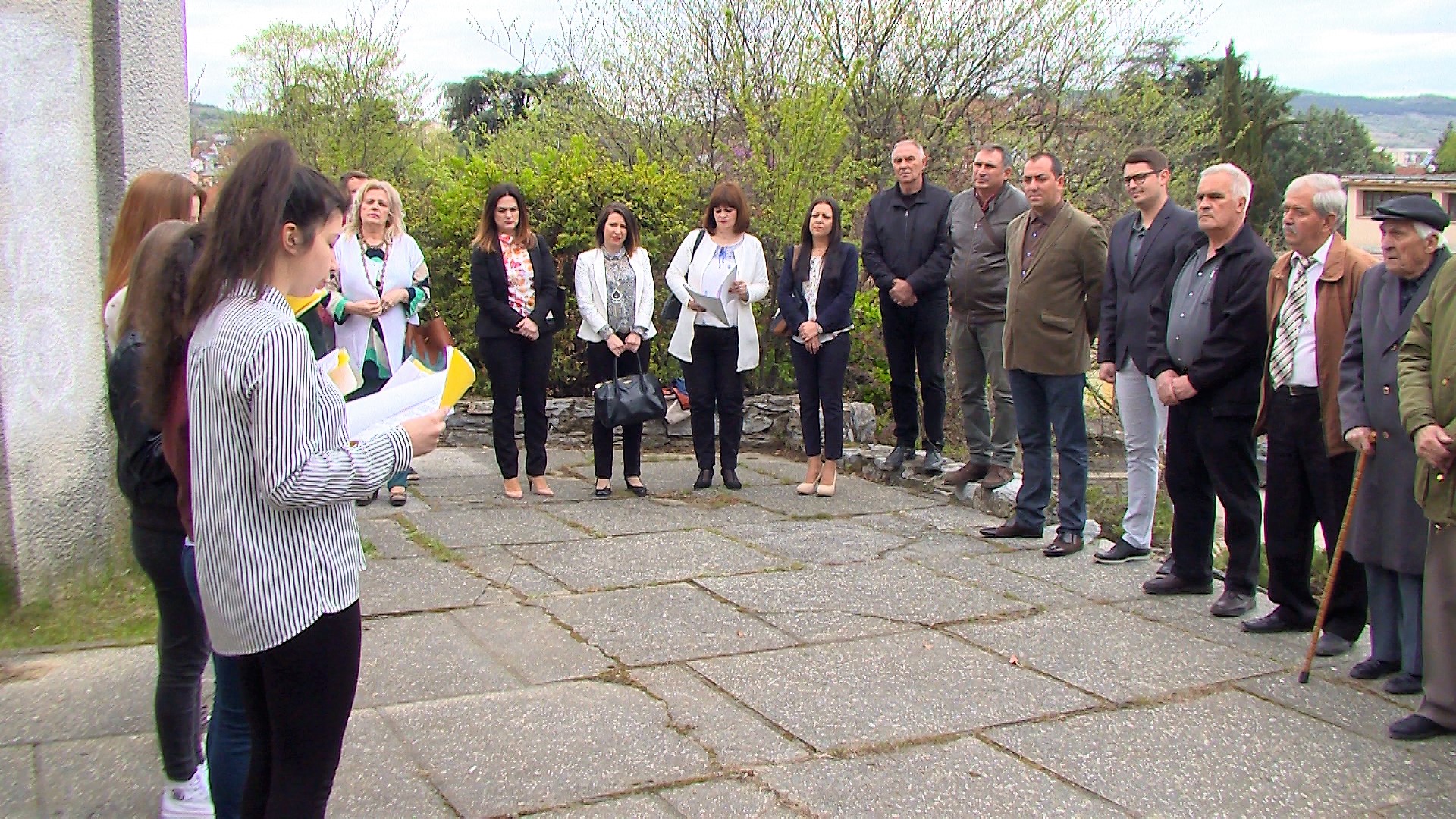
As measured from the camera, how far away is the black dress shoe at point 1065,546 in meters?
6.25

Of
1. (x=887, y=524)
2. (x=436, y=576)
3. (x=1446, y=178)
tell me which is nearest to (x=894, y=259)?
(x=887, y=524)

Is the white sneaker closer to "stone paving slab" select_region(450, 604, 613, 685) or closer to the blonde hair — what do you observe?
"stone paving slab" select_region(450, 604, 613, 685)

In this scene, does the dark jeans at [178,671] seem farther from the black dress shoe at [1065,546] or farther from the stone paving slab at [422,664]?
the black dress shoe at [1065,546]

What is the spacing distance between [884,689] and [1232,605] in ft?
6.29

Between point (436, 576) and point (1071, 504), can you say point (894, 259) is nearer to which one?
point (1071, 504)

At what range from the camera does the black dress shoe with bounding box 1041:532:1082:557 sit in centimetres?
625

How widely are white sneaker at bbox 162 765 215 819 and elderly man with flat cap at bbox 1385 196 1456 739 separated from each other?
11.9 ft

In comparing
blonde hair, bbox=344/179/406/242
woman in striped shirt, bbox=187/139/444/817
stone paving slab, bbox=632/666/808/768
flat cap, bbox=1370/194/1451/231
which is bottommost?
stone paving slab, bbox=632/666/808/768

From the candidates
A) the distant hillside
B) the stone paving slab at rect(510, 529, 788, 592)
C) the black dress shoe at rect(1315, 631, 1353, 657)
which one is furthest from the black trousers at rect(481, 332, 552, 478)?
the distant hillside

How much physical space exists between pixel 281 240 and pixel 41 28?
11.3 ft

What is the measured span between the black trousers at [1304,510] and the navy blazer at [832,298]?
2947mm

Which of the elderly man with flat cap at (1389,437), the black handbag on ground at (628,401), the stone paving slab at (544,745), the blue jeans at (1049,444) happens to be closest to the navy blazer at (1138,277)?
the blue jeans at (1049,444)

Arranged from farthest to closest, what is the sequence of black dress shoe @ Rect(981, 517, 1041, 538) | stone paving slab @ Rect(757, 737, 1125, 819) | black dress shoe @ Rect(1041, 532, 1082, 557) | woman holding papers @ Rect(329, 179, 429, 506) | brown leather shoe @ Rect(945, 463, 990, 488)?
1. brown leather shoe @ Rect(945, 463, 990, 488)
2. woman holding papers @ Rect(329, 179, 429, 506)
3. black dress shoe @ Rect(981, 517, 1041, 538)
4. black dress shoe @ Rect(1041, 532, 1082, 557)
5. stone paving slab @ Rect(757, 737, 1125, 819)

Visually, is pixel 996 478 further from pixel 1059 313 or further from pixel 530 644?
pixel 530 644
